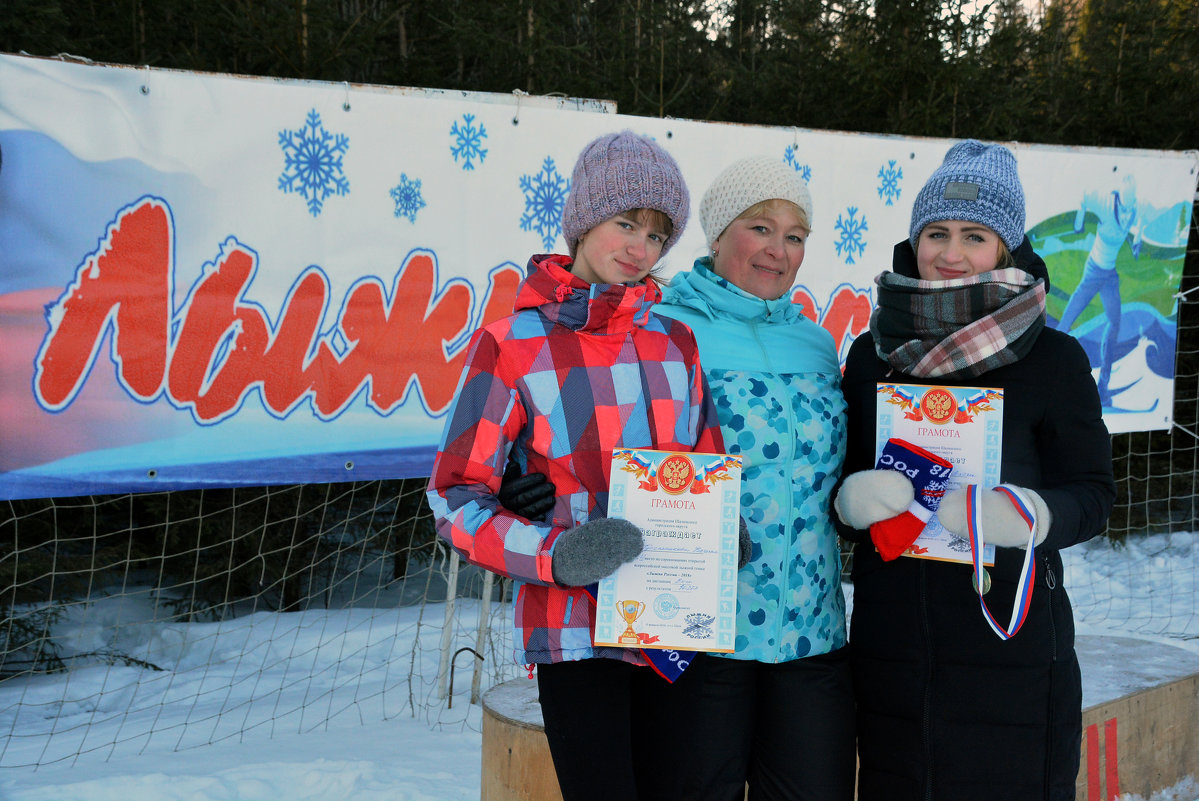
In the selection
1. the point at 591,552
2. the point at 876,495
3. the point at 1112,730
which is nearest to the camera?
the point at 591,552

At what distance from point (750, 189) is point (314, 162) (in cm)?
206

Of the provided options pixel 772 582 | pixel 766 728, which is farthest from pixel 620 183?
pixel 766 728

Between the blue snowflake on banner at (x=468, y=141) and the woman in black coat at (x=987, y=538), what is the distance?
222 centimetres

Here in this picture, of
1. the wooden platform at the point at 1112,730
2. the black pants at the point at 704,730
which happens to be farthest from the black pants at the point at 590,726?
the wooden platform at the point at 1112,730

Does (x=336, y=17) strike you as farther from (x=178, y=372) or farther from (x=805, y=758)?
(x=805, y=758)

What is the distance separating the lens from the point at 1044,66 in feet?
26.1

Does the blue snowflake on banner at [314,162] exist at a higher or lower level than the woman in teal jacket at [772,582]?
higher

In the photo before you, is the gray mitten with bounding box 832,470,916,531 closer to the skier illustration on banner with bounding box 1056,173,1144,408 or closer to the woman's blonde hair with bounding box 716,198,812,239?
the woman's blonde hair with bounding box 716,198,812,239

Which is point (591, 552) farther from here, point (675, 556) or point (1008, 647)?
point (1008, 647)

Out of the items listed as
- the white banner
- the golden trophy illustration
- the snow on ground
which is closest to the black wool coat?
the golden trophy illustration

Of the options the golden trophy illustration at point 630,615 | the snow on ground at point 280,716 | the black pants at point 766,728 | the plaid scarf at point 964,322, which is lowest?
the snow on ground at point 280,716

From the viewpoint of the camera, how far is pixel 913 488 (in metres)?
1.76

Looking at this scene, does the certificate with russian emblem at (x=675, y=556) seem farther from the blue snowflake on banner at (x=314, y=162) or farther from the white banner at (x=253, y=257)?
the blue snowflake on banner at (x=314, y=162)

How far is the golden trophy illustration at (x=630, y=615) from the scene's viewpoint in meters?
1.57
